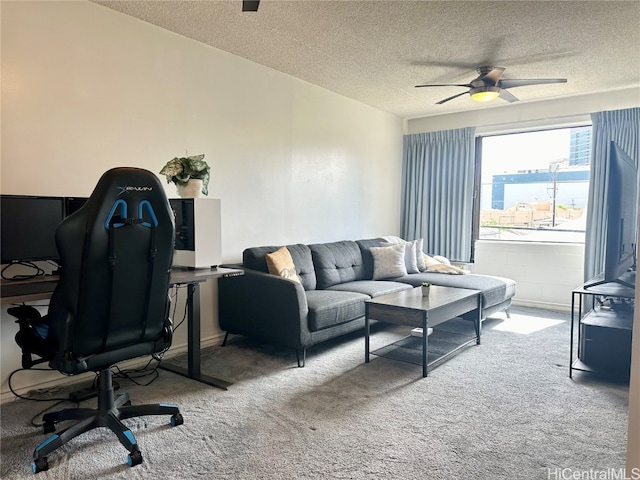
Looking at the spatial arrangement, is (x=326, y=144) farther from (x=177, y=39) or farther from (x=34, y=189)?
(x=34, y=189)

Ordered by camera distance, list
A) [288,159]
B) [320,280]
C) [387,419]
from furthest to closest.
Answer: [288,159]
[320,280]
[387,419]

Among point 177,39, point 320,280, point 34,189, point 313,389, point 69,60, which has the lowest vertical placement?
point 313,389

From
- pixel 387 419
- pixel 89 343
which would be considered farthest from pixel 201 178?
pixel 387 419

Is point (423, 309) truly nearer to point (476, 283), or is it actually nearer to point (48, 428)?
point (476, 283)

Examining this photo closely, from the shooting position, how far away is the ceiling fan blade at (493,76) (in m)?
3.86

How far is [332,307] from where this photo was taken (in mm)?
3406

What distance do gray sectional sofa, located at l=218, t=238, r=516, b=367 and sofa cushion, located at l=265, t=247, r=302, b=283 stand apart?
3.5 inches

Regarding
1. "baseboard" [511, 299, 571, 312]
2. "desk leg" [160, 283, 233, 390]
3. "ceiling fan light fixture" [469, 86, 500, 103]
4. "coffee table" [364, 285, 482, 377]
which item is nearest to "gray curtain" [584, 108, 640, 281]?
"baseboard" [511, 299, 571, 312]

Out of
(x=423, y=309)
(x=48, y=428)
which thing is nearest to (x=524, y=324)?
(x=423, y=309)

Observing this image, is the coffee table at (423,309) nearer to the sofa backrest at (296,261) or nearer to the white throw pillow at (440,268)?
the sofa backrest at (296,261)

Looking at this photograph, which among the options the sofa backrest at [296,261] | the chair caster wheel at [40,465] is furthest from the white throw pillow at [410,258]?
the chair caster wheel at [40,465]

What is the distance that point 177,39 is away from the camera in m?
3.42

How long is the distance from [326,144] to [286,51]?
53.2 inches

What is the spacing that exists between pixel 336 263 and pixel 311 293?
2.52 feet
